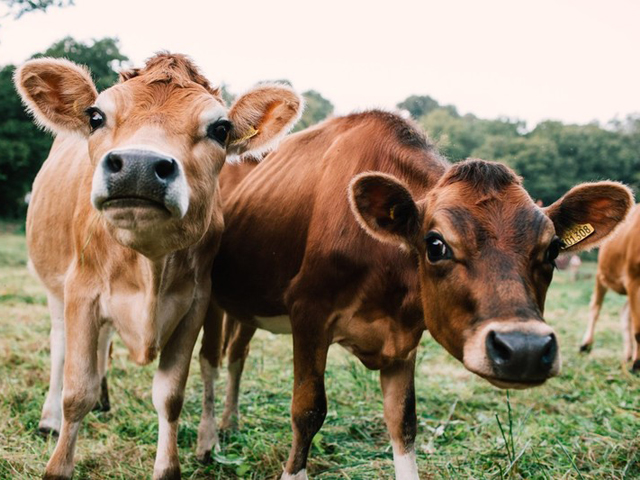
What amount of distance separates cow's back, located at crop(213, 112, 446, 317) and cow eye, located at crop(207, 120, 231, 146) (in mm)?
752

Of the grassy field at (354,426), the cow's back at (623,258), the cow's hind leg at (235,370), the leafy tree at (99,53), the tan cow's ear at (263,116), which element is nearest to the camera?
the tan cow's ear at (263,116)

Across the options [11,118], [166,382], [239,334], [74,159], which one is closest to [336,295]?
[166,382]

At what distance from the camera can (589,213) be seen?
10.2ft

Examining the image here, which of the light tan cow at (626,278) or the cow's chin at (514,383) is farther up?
the cow's chin at (514,383)

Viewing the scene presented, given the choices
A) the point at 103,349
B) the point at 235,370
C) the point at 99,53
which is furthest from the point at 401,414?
the point at 99,53

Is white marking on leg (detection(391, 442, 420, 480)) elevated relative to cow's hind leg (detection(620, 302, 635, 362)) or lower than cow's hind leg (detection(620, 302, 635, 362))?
elevated

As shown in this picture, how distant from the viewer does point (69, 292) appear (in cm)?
339

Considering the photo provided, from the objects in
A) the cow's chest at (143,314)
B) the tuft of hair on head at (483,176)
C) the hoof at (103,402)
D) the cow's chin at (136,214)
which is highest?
the tuft of hair on head at (483,176)

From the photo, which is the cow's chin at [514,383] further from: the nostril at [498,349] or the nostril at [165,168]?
the nostril at [165,168]

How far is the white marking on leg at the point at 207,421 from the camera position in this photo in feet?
13.5

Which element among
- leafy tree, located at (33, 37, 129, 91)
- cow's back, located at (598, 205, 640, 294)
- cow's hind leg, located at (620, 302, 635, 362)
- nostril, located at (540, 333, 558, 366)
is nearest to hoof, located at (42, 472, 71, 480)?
nostril, located at (540, 333, 558, 366)

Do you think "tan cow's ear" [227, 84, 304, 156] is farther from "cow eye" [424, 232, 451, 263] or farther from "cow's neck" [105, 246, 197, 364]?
"cow eye" [424, 232, 451, 263]

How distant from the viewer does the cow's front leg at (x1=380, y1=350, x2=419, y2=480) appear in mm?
3527

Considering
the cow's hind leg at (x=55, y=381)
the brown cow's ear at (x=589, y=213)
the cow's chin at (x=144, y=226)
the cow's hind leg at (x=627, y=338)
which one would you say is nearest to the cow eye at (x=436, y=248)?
the brown cow's ear at (x=589, y=213)
